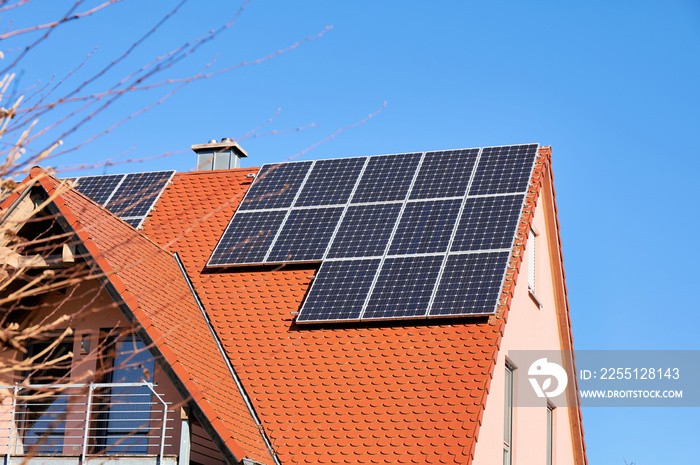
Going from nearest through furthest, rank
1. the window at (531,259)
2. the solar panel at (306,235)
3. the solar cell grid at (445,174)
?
the solar panel at (306,235)
the window at (531,259)
the solar cell grid at (445,174)

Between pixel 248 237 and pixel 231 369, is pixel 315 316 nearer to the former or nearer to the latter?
pixel 231 369

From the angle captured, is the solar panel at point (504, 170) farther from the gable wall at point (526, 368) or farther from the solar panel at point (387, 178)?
the solar panel at point (387, 178)

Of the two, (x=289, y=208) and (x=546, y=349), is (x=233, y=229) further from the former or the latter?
(x=546, y=349)

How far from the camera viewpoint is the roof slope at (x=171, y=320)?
1125cm

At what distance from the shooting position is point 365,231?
15844 millimetres

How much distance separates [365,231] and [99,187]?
22.0 feet

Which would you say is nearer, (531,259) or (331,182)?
(531,259)

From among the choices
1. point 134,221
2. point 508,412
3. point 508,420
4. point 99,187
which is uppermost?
point 99,187

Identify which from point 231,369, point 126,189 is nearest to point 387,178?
point 231,369

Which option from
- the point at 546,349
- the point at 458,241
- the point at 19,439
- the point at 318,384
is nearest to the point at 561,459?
the point at 546,349

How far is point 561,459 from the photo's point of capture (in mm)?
18156

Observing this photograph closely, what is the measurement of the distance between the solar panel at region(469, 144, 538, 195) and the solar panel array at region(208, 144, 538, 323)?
0.9 inches

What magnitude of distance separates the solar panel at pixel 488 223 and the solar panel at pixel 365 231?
1284 mm

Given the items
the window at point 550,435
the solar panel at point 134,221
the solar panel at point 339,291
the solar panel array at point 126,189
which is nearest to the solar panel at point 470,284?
the solar panel at point 339,291
